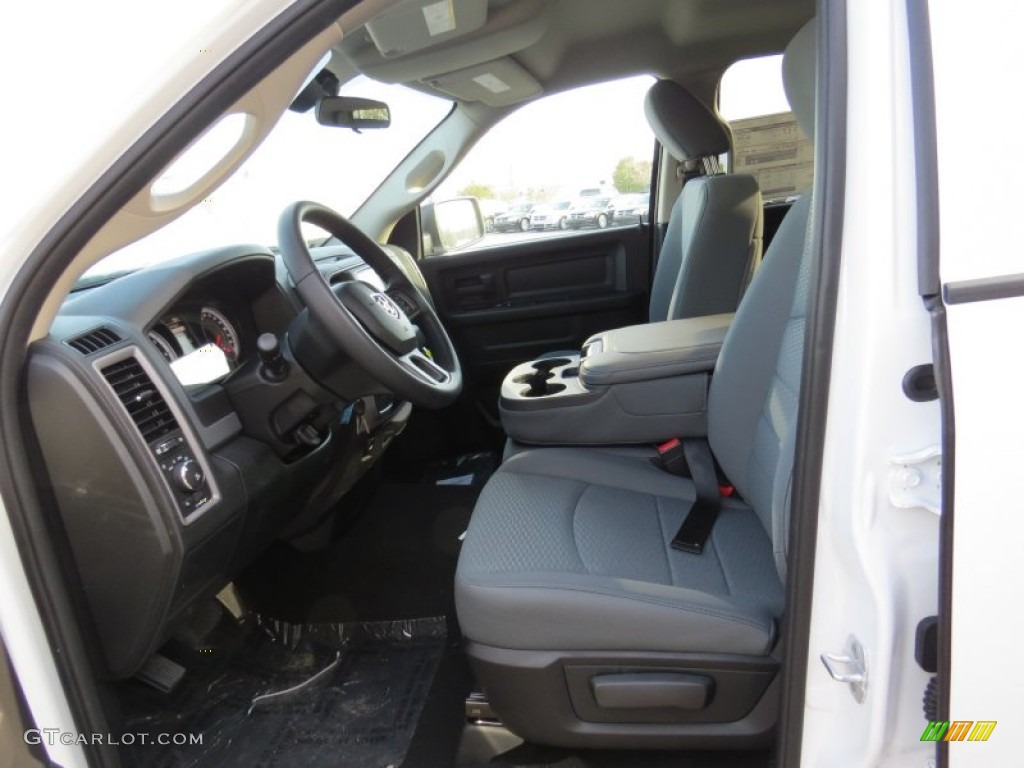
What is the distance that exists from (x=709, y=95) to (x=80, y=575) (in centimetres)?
257

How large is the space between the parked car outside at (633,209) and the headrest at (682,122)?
0.36 m

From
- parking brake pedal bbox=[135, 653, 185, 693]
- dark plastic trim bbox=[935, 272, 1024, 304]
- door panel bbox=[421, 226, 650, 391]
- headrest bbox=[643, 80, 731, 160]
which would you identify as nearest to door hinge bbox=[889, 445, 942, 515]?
dark plastic trim bbox=[935, 272, 1024, 304]

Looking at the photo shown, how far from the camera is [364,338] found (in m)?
1.28

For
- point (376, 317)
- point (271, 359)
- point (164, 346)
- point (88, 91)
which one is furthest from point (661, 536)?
point (88, 91)

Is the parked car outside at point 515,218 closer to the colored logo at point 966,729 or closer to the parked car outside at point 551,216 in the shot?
the parked car outside at point 551,216

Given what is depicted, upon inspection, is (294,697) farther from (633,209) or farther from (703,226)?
(633,209)

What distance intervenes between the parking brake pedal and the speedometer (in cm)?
62

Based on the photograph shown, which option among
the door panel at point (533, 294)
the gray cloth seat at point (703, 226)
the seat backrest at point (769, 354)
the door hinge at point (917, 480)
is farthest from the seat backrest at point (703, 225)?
the door hinge at point (917, 480)

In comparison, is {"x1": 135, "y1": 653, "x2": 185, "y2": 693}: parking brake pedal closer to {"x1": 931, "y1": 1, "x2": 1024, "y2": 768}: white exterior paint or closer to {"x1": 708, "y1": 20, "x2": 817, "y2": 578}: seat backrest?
{"x1": 708, "y1": 20, "x2": 817, "y2": 578}: seat backrest

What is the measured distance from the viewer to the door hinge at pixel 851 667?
791 millimetres

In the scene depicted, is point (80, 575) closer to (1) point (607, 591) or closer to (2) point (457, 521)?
(1) point (607, 591)

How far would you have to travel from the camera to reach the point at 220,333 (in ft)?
4.82

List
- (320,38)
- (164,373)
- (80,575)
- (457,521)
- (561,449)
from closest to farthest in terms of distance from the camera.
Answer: (320,38) < (80,575) < (164,373) < (561,449) < (457,521)

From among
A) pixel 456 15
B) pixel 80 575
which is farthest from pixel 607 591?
pixel 456 15
